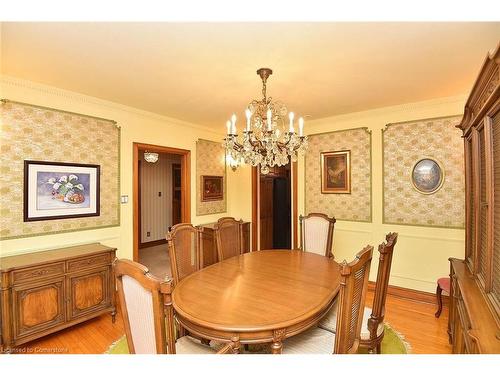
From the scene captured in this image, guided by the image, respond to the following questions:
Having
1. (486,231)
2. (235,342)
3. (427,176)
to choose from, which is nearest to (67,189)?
(235,342)

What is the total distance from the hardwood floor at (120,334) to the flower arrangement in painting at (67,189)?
1.31 m

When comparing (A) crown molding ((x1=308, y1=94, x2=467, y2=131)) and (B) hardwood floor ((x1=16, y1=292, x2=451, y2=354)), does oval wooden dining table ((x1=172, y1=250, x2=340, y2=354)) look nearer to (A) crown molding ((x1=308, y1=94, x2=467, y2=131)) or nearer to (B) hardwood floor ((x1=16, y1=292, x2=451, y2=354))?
(B) hardwood floor ((x1=16, y1=292, x2=451, y2=354))

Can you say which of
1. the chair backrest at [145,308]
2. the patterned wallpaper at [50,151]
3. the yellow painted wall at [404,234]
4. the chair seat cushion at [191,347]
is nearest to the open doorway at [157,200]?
the patterned wallpaper at [50,151]

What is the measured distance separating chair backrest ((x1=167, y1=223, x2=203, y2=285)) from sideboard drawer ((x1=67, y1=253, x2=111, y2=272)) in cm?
96

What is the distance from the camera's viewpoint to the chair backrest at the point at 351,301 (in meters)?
1.30

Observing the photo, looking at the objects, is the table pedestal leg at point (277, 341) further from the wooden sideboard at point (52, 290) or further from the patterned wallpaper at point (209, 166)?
the patterned wallpaper at point (209, 166)

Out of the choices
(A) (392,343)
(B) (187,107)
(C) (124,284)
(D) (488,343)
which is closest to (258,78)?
(B) (187,107)

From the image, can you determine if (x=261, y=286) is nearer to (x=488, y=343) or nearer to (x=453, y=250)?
(x=488, y=343)

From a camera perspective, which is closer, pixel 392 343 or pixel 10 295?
pixel 10 295

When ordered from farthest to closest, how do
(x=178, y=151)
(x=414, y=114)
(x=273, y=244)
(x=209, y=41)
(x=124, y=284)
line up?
(x=273, y=244) → (x=178, y=151) → (x=414, y=114) → (x=209, y=41) → (x=124, y=284)

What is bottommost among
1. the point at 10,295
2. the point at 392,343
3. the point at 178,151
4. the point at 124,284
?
the point at 392,343

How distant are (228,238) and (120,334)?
1364 mm

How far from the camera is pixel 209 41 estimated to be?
6.09 ft

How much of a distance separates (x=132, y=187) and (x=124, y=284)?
244cm
